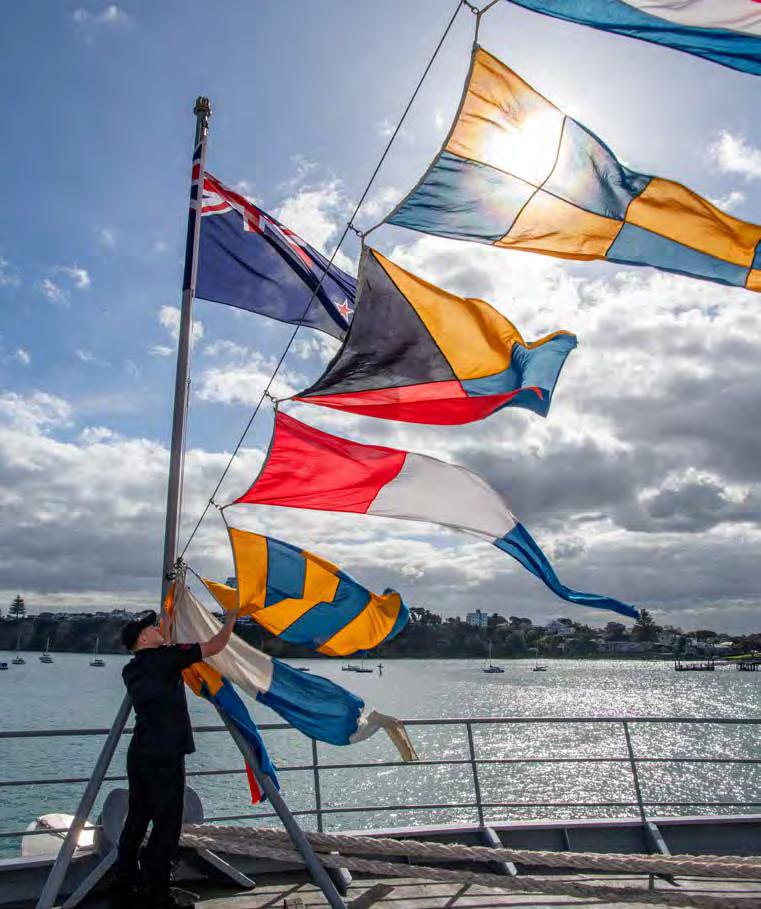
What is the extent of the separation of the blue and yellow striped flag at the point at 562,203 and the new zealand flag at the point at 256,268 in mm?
1886

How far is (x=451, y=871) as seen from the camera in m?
5.05

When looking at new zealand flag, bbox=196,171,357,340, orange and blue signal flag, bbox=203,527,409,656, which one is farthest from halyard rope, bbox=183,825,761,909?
new zealand flag, bbox=196,171,357,340

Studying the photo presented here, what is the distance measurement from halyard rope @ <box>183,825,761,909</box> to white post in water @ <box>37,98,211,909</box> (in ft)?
3.19

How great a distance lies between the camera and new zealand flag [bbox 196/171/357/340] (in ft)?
21.6

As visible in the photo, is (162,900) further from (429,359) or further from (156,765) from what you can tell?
(429,359)

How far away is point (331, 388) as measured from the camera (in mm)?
5445

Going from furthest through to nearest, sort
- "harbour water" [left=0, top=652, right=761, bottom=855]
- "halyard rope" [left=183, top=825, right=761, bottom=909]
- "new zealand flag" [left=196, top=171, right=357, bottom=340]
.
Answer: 1. "harbour water" [left=0, top=652, right=761, bottom=855]
2. "new zealand flag" [left=196, top=171, right=357, bottom=340]
3. "halyard rope" [left=183, top=825, right=761, bottom=909]

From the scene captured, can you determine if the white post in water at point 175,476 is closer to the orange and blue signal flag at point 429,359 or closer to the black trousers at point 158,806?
the black trousers at point 158,806

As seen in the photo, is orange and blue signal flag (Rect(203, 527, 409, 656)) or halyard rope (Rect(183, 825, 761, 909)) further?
orange and blue signal flag (Rect(203, 527, 409, 656))

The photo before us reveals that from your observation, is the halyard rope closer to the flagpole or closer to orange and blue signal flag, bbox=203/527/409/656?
orange and blue signal flag, bbox=203/527/409/656

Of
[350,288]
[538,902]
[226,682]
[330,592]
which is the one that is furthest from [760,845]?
[350,288]

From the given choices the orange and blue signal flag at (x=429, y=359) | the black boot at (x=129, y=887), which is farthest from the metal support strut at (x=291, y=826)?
the orange and blue signal flag at (x=429, y=359)

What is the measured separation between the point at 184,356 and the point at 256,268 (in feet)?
5.19

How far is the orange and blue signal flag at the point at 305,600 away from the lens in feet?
17.8
